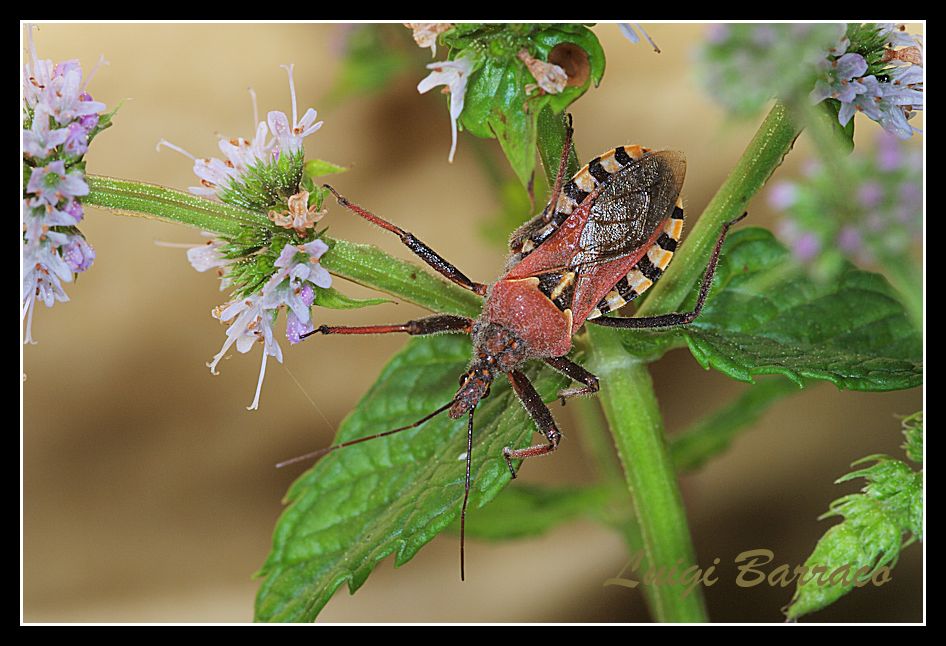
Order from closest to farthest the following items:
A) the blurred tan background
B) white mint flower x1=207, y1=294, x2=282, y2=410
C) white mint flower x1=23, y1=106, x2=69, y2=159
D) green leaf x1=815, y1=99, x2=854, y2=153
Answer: white mint flower x1=23, y1=106, x2=69, y2=159
white mint flower x1=207, y1=294, x2=282, y2=410
green leaf x1=815, y1=99, x2=854, y2=153
the blurred tan background

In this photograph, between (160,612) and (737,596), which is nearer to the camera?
(737,596)

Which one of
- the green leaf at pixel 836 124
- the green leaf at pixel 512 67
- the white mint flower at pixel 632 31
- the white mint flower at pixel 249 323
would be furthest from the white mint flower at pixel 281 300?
the green leaf at pixel 836 124

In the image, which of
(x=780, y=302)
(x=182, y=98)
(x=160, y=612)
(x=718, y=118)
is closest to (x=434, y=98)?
(x=182, y=98)

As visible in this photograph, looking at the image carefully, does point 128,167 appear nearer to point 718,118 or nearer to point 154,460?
point 154,460

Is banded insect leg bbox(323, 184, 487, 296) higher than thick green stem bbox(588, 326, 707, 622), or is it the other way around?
banded insect leg bbox(323, 184, 487, 296)

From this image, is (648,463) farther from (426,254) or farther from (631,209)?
(426,254)

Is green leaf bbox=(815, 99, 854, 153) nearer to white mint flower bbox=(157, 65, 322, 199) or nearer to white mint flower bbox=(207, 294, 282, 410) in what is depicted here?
white mint flower bbox=(157, 65, 322, 199)

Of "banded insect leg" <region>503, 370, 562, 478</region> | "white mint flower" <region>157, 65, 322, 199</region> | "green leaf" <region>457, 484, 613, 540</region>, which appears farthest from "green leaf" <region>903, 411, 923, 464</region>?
"white mint flower" <region>157, 65, 322, 199</region>
